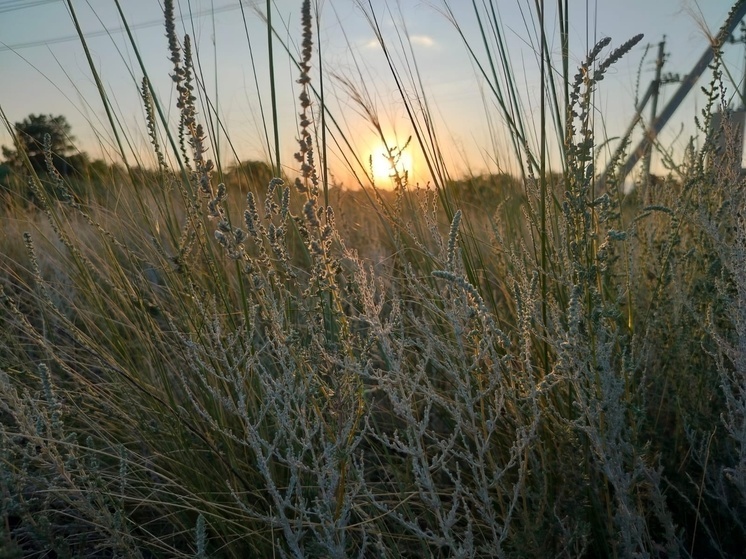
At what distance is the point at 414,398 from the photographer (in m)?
2.56

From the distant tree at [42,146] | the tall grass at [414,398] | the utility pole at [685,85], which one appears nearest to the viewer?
the tall grass at [414,398]

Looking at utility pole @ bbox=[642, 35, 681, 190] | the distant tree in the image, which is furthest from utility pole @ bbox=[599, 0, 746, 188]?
the distant tree

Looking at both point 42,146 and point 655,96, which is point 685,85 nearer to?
point 655,96

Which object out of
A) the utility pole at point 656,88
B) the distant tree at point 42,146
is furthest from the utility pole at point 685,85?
the distant tree at point 42,146

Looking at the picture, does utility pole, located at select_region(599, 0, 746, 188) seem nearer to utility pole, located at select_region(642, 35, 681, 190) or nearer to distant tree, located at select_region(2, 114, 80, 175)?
utility pole, located at select_region(642, 35, 681, 190)

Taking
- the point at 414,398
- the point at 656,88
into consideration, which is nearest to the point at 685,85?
the point at 656,88

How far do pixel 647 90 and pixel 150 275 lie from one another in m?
3.06

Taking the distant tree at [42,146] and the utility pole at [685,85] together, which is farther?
the distant tree at [42,146]

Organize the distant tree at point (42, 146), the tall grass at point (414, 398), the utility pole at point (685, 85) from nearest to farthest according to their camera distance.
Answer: the tall grass at point (414, 398) → the utility pole at point (685, 85) → the distant tree at point (42, 146)

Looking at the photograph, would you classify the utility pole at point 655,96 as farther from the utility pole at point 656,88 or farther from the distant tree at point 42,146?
the distant tree at point 42,146

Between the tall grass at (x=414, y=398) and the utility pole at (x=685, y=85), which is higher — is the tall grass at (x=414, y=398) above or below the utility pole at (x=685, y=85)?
below

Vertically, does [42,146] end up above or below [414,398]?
above

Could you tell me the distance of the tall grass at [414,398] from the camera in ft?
5.01

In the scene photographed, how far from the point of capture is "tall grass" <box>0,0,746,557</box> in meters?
1.53
